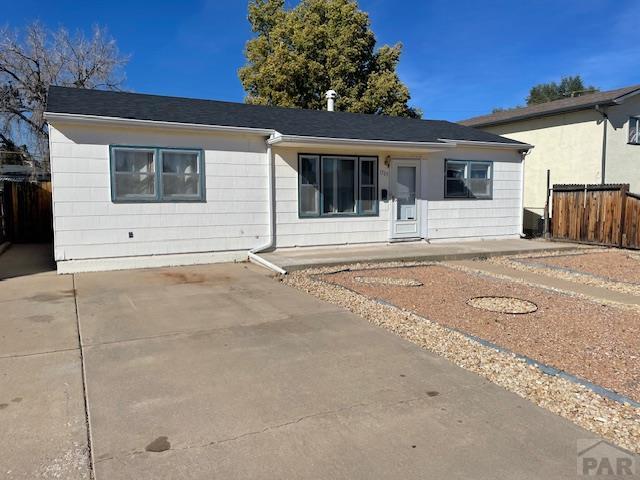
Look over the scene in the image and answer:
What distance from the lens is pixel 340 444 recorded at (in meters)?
2.95

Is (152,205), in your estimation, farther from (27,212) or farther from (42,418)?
A: (27,212)

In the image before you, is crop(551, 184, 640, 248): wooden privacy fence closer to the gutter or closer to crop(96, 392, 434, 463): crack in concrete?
the gutter

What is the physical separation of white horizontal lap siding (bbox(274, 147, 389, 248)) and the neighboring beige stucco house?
8.22 meters

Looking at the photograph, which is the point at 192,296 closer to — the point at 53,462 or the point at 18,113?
the point at 53,462

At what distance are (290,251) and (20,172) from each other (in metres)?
21.0

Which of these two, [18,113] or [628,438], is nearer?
[628,438]

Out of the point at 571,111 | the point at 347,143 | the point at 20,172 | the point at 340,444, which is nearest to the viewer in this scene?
the point at 340,444

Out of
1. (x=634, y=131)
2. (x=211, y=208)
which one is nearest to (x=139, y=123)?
(x=211, y=208)

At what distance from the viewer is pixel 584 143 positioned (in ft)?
57.5

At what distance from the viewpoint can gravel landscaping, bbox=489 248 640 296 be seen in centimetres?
836

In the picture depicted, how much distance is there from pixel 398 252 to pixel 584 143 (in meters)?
11.1

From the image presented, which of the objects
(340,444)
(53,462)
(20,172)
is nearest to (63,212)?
(53,462)

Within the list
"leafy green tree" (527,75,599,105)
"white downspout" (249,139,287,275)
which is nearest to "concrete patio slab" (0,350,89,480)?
"white downspout" (249,139,287,275)

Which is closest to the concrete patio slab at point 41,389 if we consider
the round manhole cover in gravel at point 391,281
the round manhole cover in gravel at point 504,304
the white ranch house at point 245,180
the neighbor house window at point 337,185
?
the white ranch house at point 245,180
